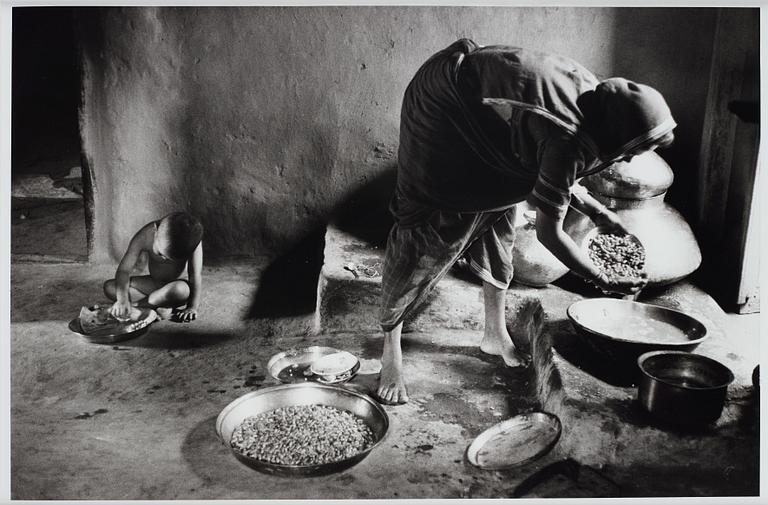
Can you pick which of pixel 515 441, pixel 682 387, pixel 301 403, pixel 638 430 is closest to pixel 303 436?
pixel 301 403

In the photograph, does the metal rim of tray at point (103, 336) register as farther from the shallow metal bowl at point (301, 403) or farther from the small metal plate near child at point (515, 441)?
the small metal plate near child at point (515, 441)

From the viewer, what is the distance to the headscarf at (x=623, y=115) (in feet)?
6.50

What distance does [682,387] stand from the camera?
Answer: 2.04m

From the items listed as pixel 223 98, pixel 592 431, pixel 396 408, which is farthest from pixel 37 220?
pixel 592 431

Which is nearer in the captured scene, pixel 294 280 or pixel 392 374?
pixel 392 374

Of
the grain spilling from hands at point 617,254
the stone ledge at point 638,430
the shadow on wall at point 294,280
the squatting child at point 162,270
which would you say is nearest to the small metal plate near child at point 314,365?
the shadow on wall at point 294,280

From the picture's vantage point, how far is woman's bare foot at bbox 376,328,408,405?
8.45 ft

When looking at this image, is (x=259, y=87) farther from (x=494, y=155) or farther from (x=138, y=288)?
(x=494, y=155)

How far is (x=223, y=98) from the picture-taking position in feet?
9.76

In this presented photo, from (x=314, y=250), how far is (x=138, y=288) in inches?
32.2

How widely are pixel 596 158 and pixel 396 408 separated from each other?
1137 mm

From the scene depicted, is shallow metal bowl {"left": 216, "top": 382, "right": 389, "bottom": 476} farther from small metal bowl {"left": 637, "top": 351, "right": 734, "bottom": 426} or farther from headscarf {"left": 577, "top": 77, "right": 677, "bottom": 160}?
headscarf {"left": 577, "top": 77, "right": 677, "bottom": 160}

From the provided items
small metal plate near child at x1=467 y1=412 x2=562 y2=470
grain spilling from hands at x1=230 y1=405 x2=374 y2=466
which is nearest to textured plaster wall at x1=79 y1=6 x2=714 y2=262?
grain spilling from hands at x1=230 y1=405 x2=374 y2=466

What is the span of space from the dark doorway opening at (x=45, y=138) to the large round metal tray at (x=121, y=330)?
1.21 feet
